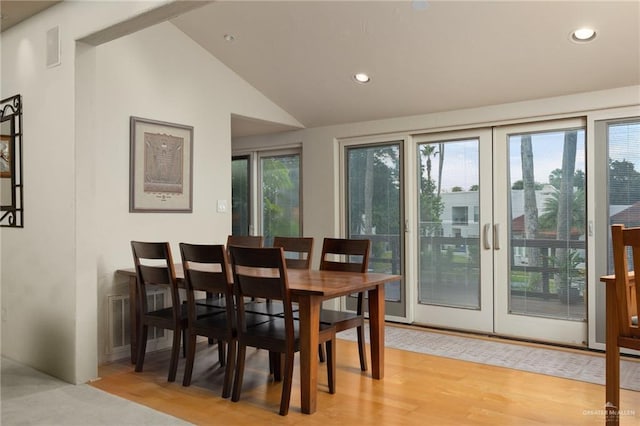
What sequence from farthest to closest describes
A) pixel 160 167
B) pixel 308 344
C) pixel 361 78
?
pixel 361 78
pixel 160 167
pixel 308 344

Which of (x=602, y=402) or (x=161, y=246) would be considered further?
(x=161, y=246)

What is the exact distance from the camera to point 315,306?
2723mm

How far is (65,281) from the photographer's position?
3.32 metres

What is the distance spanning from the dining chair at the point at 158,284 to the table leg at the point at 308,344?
99 cm

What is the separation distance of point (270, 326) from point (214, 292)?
0.40 meters

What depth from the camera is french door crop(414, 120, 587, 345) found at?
4176mm

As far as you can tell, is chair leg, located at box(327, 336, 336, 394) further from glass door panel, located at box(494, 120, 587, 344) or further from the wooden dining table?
glass door panel, located at box(494, 120, 587, 344)

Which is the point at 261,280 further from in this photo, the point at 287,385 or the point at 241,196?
the point at 241,196

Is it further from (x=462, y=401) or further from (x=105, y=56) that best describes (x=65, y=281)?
(x=462, y=401)

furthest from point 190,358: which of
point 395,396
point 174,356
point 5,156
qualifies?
point 5,156

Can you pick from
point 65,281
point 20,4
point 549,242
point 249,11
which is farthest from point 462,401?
point 20,4

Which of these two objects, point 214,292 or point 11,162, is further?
point 11,162

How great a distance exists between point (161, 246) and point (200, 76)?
1.89 m

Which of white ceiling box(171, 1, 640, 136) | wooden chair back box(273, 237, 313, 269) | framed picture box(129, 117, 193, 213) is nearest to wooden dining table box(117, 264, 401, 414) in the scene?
wooden chair back box(273, 237, 313, 269)
